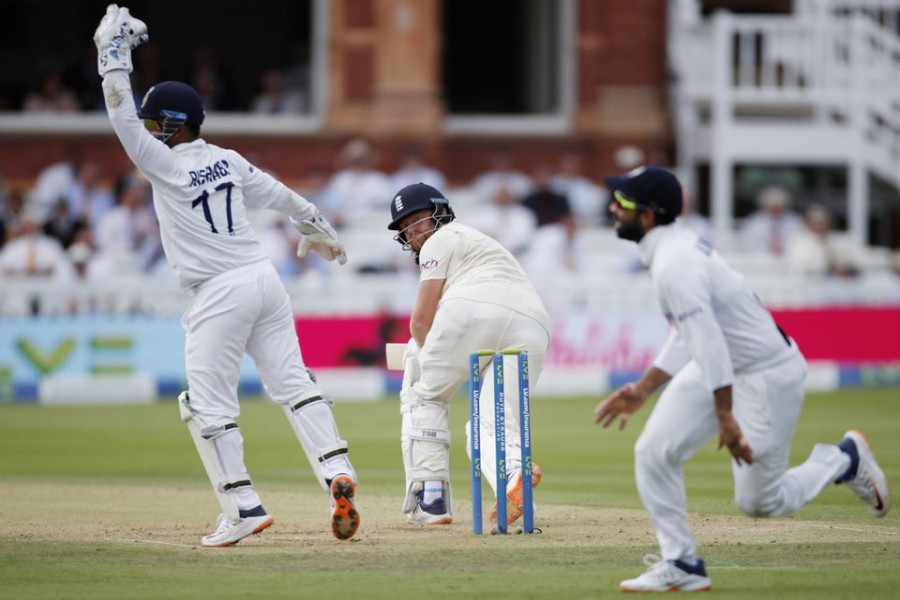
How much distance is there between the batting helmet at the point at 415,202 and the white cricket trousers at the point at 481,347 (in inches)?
18.8

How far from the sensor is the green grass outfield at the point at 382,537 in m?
6.45

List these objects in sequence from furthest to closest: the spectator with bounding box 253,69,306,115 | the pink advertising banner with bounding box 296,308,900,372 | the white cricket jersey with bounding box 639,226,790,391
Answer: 1. the spectator with bounding box 253,69,306,115
2. the pink advertising banner with bounding box 296,308,900,372
3. the white cricket jersey with bounding box 639,226,790,391

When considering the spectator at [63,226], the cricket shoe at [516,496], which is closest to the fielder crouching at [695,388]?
the cricket shoe at [516,496]

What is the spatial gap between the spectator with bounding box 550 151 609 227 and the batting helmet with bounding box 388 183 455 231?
1185 centimetres

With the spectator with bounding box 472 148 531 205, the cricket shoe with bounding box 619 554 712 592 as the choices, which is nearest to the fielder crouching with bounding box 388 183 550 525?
the cricket shoe with bounding box 619 554 712 592

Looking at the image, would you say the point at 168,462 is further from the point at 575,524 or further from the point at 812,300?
the point at 812,300

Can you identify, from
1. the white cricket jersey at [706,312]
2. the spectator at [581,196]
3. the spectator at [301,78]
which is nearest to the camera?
the white cricket jersey at [706,312]

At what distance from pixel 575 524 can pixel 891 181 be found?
14.8 m

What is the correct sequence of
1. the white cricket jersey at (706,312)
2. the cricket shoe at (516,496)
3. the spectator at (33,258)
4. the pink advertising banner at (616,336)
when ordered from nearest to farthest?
1. the white cricket jersey at (706,312)
2. the cricket shoe at (516,496)
3. the spectator at (33,258)
4. the pink advertising banner at (616,336)

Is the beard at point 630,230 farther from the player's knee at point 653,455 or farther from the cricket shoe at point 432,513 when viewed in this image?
the cricket shoe at point 432,513

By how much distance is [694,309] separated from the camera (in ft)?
20.3

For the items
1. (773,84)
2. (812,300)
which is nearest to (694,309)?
(812,300)

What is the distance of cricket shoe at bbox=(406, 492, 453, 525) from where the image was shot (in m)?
8.19

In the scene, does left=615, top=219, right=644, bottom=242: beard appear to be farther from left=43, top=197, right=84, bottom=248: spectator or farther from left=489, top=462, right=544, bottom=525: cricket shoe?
left=43, top=197, right=84, bottom=248: spectator
